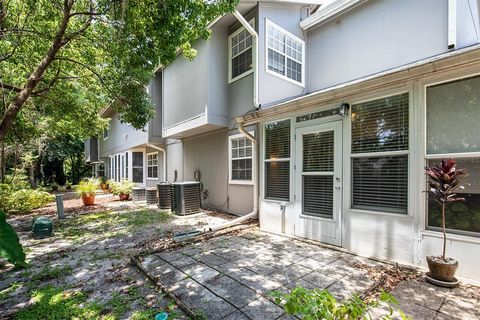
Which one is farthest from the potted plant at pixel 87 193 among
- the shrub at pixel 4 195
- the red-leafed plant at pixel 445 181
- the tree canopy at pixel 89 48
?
the red-leafed plant at pixel 445 181

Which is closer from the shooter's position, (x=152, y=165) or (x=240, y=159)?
(x=240, y=159)

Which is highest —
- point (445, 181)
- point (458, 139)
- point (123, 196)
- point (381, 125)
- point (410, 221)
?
point (381, 125)

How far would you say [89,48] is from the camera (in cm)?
766

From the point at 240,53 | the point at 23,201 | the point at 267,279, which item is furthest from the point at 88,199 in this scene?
the point at 267,279

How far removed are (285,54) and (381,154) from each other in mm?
5051

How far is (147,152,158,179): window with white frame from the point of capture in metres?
12.8

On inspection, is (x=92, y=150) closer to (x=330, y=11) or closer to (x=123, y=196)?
(x=123, y=196)

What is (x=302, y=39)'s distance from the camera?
27.3 ft

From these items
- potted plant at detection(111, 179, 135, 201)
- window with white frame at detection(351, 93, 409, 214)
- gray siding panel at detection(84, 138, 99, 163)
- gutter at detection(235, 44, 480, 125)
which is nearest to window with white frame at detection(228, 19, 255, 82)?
gutter at detection(235, 44, 480, 125)

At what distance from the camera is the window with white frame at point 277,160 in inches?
218

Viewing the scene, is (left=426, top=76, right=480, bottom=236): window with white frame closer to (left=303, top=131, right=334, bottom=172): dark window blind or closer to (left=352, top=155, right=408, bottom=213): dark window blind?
(left=352, top=155, right=408, bottom=213): dark window blind

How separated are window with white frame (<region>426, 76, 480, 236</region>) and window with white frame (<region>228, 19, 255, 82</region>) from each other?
15.7 feet

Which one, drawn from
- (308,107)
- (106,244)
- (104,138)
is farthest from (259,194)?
(104,138)

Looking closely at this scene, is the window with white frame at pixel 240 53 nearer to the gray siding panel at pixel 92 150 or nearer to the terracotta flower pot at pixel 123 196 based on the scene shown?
the terracotta flower pot at pixel 123 196
